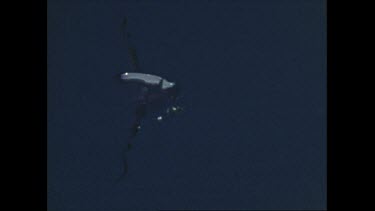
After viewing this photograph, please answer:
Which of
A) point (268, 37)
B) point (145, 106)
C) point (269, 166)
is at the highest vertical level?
point (268, 37)

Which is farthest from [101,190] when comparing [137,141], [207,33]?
[207,33]

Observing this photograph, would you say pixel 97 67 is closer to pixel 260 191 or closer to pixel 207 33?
pixel 207 33

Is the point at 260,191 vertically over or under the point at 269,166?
under

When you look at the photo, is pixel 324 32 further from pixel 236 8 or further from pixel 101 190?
pixel 101 190

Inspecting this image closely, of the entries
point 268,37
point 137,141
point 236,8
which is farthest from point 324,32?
point 137,141

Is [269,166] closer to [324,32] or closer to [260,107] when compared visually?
[260,107]

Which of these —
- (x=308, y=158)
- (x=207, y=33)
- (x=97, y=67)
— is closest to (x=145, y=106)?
(x=97, y=67)

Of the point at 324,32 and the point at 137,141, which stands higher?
the point at 324,32
